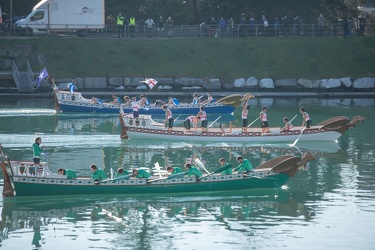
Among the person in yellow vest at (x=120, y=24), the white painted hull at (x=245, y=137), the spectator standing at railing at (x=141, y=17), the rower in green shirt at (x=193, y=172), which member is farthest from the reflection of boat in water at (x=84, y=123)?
the spectator standing at railing at (x=141, y=17)

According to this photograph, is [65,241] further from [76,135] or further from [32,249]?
[76,135]

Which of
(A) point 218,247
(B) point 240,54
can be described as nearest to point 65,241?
(A) point 218,247

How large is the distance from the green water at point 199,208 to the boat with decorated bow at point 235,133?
45cm

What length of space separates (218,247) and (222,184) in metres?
6.98

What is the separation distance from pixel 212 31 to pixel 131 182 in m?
43.8

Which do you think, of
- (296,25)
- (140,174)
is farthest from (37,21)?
(140,174)

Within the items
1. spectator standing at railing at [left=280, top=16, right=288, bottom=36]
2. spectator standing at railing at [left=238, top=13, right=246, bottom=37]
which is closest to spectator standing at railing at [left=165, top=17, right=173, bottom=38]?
spectator standing at railing at [left=238, top=13, right=246, bottom=37]

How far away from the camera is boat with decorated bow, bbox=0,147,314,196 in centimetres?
3469

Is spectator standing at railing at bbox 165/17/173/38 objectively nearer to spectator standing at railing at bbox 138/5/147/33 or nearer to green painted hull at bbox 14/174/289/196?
spectator standing at railing at bbox 138/5/147/33

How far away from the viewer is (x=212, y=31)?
77438 millimetres

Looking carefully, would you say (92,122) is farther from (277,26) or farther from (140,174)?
(277,26)

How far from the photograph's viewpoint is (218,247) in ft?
95.8

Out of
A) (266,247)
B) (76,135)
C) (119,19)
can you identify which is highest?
(119,19)

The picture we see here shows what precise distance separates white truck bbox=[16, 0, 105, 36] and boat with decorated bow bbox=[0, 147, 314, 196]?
42.7 meters
